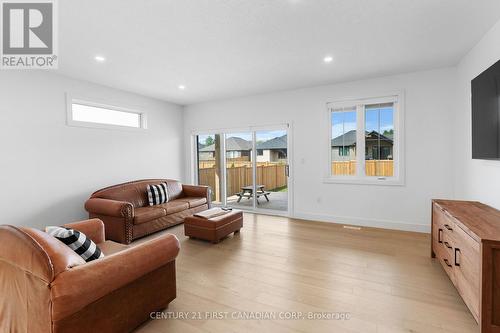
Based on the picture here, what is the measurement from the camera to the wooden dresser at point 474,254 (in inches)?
62.4

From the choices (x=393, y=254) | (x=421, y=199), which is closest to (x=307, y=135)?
(x=421, y=199)

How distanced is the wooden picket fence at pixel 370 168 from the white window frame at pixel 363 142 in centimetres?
6

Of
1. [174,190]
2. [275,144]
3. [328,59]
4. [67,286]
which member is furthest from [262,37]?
[174,190]

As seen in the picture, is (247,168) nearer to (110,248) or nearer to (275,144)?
(275,144)

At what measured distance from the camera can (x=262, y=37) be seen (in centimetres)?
274

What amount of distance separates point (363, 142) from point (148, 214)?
4.06 metres

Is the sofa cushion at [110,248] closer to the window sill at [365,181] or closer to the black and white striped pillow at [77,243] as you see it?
the black and white striped pillow at [77,243]

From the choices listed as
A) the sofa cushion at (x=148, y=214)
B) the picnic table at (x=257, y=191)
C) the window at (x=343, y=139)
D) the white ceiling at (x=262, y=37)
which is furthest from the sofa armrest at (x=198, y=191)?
the window at (x=343, y=139)

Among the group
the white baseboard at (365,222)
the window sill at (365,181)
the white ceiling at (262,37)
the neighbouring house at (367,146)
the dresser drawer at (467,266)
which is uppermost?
the white ceiling at (262,37)

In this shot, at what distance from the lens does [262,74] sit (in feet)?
13.1

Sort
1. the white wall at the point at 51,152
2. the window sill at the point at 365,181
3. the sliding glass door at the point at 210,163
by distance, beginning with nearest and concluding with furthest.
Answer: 1. the white wall at the point at 51,152
2. the window sill at the point at 365,181
3. the sliding glass door at the point at 210,163

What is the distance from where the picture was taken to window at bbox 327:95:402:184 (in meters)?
4.13

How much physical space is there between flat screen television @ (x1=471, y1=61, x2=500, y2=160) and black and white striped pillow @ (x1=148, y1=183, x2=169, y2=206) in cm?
486

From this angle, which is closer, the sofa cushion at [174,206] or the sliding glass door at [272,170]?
the sofa cushion at [174,206]
